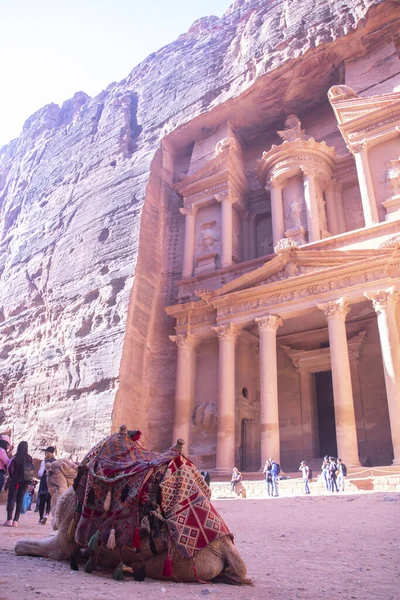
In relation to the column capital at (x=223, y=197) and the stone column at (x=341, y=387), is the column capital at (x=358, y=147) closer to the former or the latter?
the column capital at (x=223, y=197)

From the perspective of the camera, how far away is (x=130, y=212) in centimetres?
2389

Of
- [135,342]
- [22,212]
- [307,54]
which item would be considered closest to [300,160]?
[307,54]

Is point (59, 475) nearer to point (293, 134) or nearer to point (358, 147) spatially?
point (358, 147)

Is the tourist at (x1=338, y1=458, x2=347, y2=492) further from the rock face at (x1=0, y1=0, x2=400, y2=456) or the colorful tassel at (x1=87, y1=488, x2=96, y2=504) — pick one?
the colorful tassel at (x1=87, y1=488, x2=96, y2=504)

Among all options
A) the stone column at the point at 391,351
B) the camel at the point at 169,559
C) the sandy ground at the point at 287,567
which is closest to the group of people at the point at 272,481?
the stone column at the point at 391,351

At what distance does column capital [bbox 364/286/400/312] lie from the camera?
16156 millimetres

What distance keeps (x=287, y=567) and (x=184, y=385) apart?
15.6 m

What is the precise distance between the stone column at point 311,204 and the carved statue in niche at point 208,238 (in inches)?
184

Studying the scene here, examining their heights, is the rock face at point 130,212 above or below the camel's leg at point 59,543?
above

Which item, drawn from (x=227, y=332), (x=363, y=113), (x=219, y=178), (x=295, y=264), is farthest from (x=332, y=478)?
(x=219, y=178)

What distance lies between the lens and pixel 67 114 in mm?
37781

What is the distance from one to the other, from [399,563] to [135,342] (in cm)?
1635

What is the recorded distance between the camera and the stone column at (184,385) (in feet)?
62.8

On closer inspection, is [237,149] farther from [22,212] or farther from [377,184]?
[22,212]
